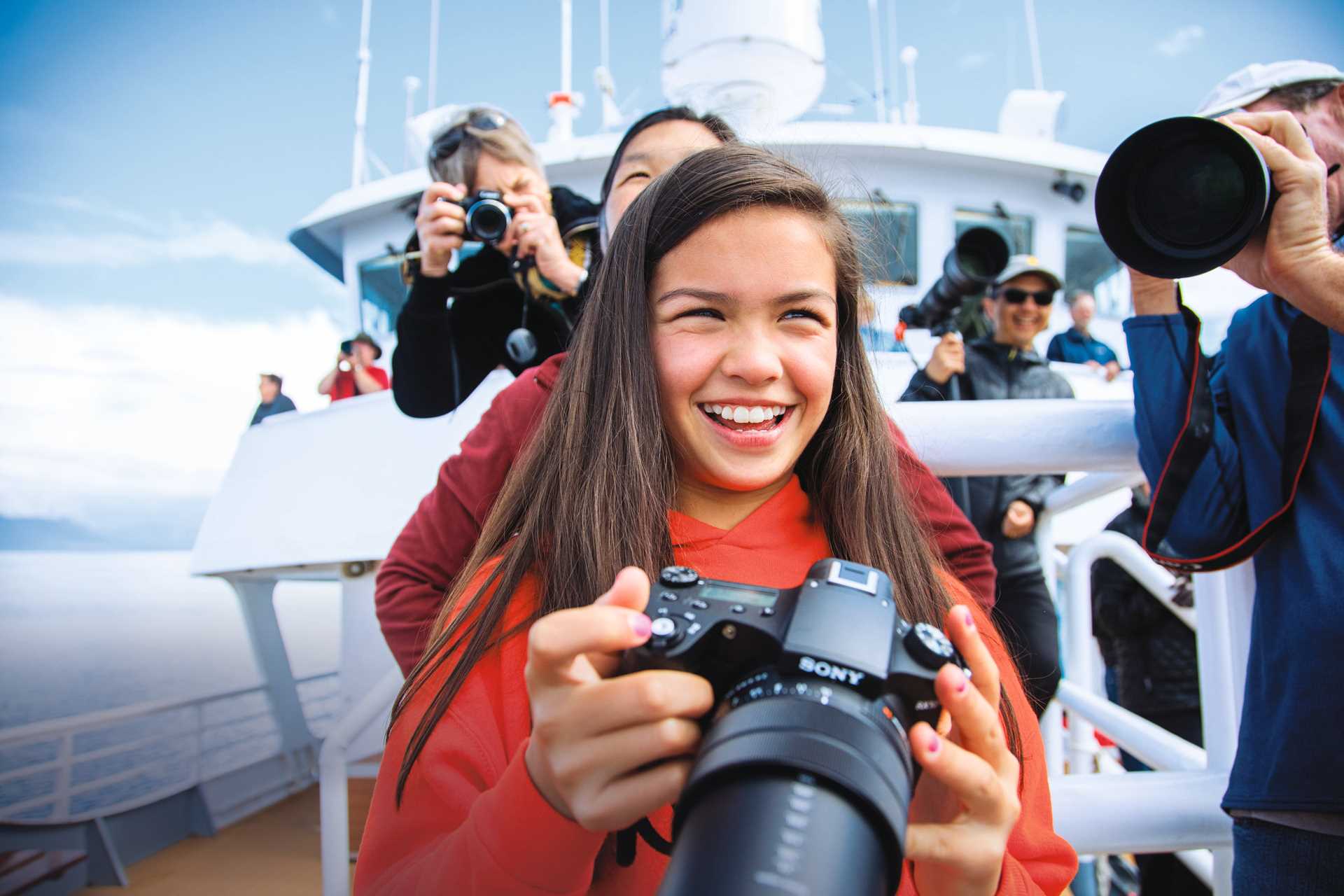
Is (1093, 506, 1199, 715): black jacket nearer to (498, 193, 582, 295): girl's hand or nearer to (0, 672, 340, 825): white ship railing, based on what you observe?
(498, 193, 582, 295): girl's hand

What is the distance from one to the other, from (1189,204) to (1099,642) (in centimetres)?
198

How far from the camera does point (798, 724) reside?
38cm

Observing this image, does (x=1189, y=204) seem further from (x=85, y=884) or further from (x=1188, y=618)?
(x=85, y=884)

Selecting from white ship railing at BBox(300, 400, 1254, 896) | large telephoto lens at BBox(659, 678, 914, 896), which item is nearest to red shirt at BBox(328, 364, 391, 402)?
white ship railing at BBox(300, 400, 1254, 896)

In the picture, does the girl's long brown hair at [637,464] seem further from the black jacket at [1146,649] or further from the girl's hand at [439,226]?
the black jacket at [1146,649]

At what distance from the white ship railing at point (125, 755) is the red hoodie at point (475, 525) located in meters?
2.05

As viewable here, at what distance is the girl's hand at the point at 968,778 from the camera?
1.44 feet

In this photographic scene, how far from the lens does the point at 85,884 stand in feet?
8.12

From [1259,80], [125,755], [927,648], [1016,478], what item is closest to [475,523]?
[927,648]

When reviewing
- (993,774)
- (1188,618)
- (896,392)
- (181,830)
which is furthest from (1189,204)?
(181,830)

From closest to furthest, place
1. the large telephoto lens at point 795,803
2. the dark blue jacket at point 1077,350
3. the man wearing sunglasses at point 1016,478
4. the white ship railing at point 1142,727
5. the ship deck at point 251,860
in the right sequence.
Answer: the large telephoto lens at point 795,803
the white ship railing at point 1142,727
the man wearing sunglasses at point 1016,478
the ship deck at point 251,860
the dark blue jacket at point 1077,350

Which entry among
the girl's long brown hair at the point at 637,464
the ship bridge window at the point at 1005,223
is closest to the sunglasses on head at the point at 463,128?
the girl's long brown hair at the point at 637,464

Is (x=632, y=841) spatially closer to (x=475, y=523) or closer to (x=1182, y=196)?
(x=475, y=523)

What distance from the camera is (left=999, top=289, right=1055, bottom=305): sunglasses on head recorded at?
90.2 inches
